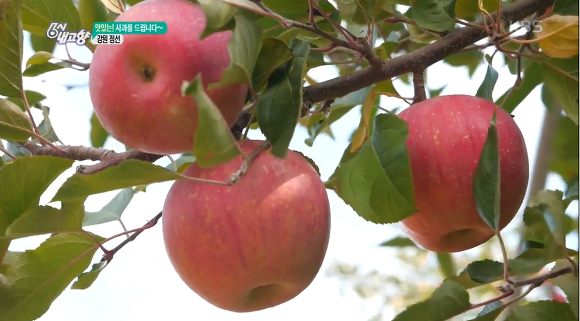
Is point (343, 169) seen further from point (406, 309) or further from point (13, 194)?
point (13, 194)

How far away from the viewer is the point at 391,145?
58 centimetres

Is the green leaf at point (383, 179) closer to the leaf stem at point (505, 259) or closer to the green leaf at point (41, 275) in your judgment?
the leaf stem at point (505, 259)

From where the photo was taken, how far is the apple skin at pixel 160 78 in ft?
1.74

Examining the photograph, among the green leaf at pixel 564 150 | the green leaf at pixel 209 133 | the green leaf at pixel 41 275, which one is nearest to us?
the green leaf at pixel 209 133

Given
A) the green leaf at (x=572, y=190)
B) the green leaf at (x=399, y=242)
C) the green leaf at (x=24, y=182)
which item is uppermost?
the green leaf at (x=24, y=182)

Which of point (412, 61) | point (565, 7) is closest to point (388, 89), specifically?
point (412, 61)

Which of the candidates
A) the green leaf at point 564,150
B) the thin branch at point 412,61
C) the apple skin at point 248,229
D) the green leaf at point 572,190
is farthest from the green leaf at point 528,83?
the apple skin at point 248,229

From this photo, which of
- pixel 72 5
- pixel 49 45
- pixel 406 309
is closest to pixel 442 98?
pixel 406 309

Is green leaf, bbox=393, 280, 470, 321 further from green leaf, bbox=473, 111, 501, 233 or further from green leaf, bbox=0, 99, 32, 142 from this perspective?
green leaf, bbox=0, 99, 32, 142

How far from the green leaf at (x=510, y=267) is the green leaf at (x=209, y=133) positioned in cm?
31

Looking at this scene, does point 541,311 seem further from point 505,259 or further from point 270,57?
point 270,57

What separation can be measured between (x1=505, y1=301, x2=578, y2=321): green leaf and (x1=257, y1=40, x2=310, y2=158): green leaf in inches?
11.9

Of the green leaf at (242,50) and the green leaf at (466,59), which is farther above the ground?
the green leaf at (242,50)

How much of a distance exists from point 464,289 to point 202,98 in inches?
13.4
